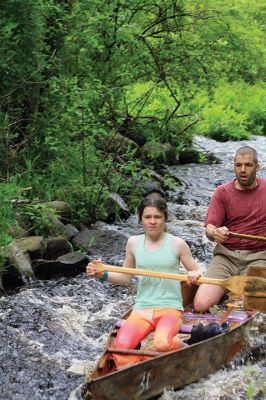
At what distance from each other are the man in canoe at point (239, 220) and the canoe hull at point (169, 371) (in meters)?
0.99

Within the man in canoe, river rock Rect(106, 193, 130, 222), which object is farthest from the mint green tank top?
river rock Rect(106, 193, 130, 222)

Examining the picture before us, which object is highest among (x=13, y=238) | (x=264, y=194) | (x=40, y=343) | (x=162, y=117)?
(x=162, y=117)

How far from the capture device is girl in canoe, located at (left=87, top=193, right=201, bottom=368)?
4879 millimetres

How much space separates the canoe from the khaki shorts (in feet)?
2.83

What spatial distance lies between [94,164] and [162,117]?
3.25 meters

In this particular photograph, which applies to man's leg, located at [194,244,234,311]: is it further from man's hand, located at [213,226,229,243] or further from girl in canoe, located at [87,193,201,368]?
girl in canoe, located at [87,193,201,368]

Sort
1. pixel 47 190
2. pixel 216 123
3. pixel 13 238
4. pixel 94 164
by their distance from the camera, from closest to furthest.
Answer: pixel 13 238
pixel 47 190
pixel 94 164
pixel 216 123

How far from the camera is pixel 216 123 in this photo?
18.0 metres

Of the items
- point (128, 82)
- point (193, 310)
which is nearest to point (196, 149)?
point (128, 82)

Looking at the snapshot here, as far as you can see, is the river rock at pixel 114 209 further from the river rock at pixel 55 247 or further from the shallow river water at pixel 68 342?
the river rock at pixel 55 247

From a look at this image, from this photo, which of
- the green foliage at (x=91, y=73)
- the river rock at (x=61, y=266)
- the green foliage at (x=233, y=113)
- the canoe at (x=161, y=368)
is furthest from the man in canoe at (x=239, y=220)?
the green foliage at (x=233, y=113)

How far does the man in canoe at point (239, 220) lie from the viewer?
20.5ft

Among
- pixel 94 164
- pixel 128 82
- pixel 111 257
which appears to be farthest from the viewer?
pixel 128 82

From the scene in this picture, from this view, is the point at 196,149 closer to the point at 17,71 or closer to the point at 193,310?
the point at 17,71
